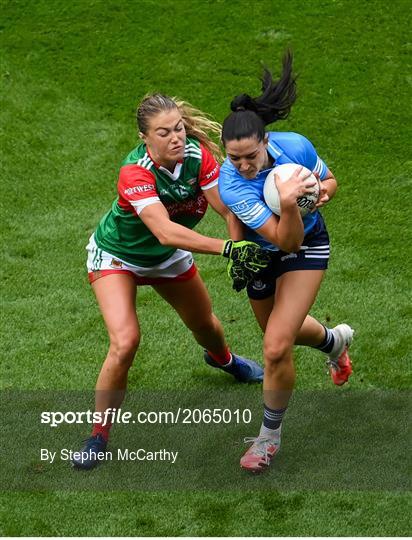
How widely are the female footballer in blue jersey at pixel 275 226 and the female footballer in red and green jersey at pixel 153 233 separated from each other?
23 centimetres

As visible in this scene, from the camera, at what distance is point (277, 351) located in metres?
6.21

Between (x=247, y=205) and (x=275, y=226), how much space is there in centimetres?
19

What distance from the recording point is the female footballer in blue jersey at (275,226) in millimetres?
5930

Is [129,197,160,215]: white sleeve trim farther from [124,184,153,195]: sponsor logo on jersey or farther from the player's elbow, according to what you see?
the player's elbow

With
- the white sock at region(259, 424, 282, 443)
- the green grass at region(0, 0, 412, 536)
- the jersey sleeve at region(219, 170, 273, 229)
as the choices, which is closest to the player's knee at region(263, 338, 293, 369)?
the white sock at region(259, 424, 282, 443)

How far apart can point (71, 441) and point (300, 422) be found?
1426mm

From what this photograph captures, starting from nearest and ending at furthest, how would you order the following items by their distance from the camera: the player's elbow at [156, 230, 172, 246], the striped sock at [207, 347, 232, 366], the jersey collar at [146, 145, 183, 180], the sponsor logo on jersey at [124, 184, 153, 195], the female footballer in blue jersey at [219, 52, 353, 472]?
1. the female footballer in blue jersey at [219, 52, 353, 472]
2. the player's elbow at [156, 230, 172, 246]
3. the sponsor logo on jersey at [124, 184, 153, 195]
4. the jersey collar at [146, 145, 183, 180]
5. the striped sock at [207, 347, 232, 366]

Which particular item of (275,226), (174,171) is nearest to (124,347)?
(174,171)

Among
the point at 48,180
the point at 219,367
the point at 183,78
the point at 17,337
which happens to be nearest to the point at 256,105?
the point at 219,367

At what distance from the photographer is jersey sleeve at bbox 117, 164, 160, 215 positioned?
626 cm

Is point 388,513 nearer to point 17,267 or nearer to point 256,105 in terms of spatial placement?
point 256,105

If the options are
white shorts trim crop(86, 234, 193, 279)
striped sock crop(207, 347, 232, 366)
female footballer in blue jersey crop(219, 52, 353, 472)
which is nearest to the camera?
female footballer in blue jersey crop(219, 52, 353, 472)

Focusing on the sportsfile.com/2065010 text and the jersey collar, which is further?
the sportsfile.com/2065010 text

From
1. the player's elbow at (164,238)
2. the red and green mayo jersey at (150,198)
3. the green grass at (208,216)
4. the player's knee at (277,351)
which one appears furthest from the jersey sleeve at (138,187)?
the green grass at (208,216)
